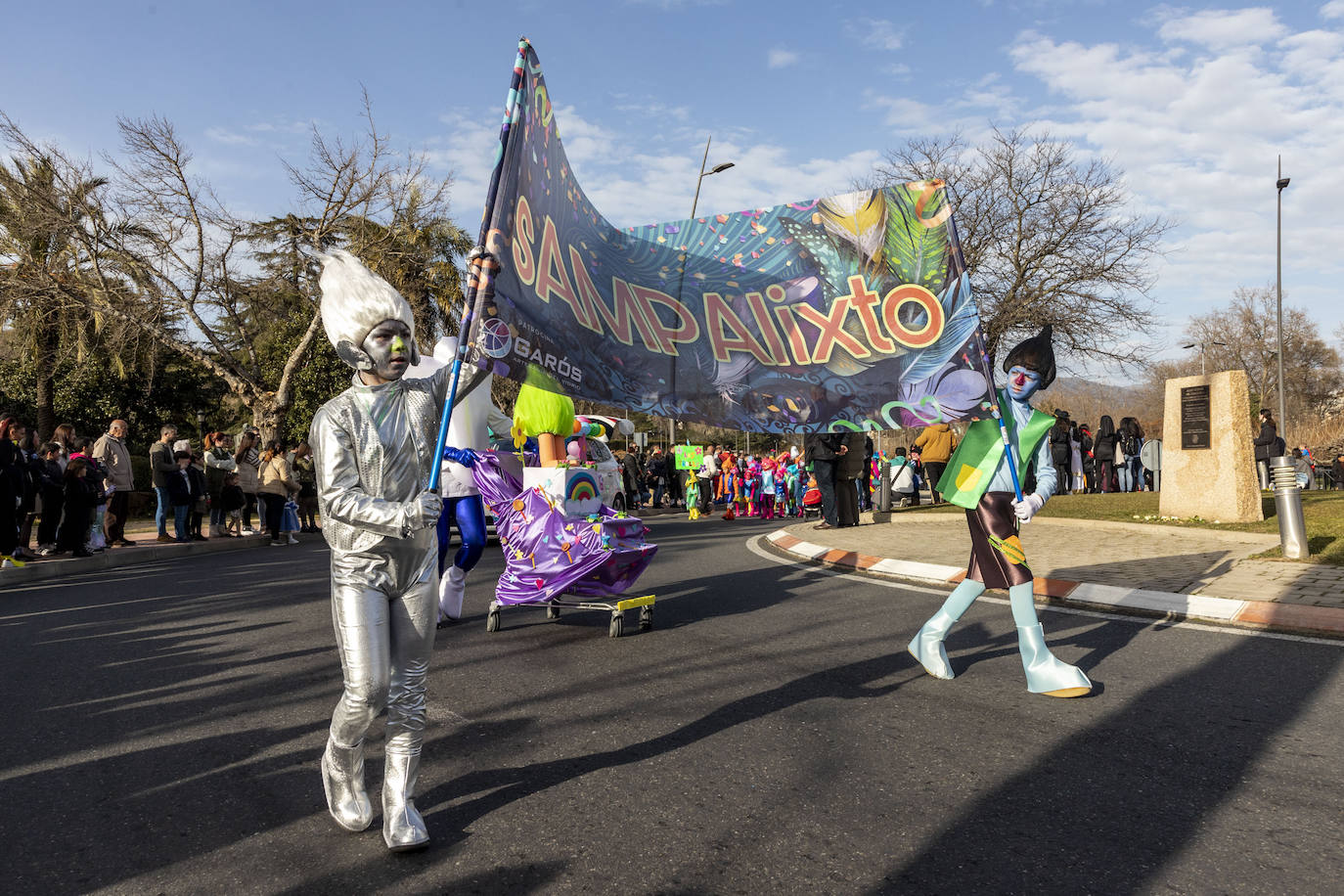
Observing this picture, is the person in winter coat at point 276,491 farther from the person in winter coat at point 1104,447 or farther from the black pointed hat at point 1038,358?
the person in winter coat at point 1104,447

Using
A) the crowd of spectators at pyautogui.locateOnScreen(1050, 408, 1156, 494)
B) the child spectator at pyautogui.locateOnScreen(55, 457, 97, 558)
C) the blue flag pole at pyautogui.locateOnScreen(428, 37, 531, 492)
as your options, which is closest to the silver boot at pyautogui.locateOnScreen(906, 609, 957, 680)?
the blue flag pole at pyautogui.locateOnScreen(428, 37, 531, 492)

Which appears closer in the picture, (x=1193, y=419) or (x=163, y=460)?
(x=1193, y=419)

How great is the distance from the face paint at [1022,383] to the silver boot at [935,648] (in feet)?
4.31

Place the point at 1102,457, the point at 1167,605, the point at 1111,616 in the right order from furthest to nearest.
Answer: the point at 1102,457 → the point at 1167,605 → the point at 1111,616

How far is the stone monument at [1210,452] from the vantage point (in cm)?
1246

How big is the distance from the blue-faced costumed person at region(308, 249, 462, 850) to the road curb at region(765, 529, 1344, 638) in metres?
5.24

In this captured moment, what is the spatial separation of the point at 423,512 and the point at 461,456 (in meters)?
3.56

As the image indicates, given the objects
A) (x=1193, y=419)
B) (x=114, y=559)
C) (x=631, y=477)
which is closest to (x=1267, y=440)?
(x=1193, y=419)

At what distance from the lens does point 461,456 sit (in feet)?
21.3

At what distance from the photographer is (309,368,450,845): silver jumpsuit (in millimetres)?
3076

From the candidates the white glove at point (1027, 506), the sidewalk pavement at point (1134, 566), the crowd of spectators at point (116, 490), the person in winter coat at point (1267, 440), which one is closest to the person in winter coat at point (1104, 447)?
the person in winter coat at point (1267, 440)

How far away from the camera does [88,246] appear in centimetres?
2311

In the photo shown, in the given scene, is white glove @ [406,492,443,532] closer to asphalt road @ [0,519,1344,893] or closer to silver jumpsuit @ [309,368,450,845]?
silver jumpsuit @ [309,368,450,845]

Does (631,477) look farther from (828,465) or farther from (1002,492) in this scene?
(1002,492)
